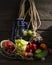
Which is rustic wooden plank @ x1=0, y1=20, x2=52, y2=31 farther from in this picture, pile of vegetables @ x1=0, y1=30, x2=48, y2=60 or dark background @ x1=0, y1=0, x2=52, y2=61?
pile of vegetables @ x1=0, y1=30, x2=48, y2=60

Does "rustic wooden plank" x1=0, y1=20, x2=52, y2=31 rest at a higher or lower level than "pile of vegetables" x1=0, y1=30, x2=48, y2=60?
higher

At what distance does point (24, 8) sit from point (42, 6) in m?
0.12

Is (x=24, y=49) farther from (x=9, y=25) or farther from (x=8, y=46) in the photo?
(x=9, y=25)

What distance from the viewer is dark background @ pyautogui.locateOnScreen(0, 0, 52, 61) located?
160 cm

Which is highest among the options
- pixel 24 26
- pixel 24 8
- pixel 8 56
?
pixel 24 8

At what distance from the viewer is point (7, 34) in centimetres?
160

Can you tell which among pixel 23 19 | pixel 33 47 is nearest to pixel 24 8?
pixel 23 19

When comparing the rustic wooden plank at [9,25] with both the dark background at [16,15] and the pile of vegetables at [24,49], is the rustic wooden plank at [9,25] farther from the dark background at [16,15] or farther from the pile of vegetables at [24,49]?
the pile of vegetables at [24,49]

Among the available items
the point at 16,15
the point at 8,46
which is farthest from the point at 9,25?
the point at 8,46

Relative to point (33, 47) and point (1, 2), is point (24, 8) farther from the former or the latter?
point (33, 47)

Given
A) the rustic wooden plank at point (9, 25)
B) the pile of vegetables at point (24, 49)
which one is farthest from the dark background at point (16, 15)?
the pile of vegetables at point (24, 49)

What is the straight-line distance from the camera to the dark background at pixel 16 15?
1598 millimetres

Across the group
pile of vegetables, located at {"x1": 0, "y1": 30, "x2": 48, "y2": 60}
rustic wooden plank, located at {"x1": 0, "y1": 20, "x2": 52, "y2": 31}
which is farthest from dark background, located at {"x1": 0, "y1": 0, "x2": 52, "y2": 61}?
pile of vegetables, located at {"x1": 0, "y1": 30, "x2": 48, "y2": 60}

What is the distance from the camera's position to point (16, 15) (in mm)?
1595
